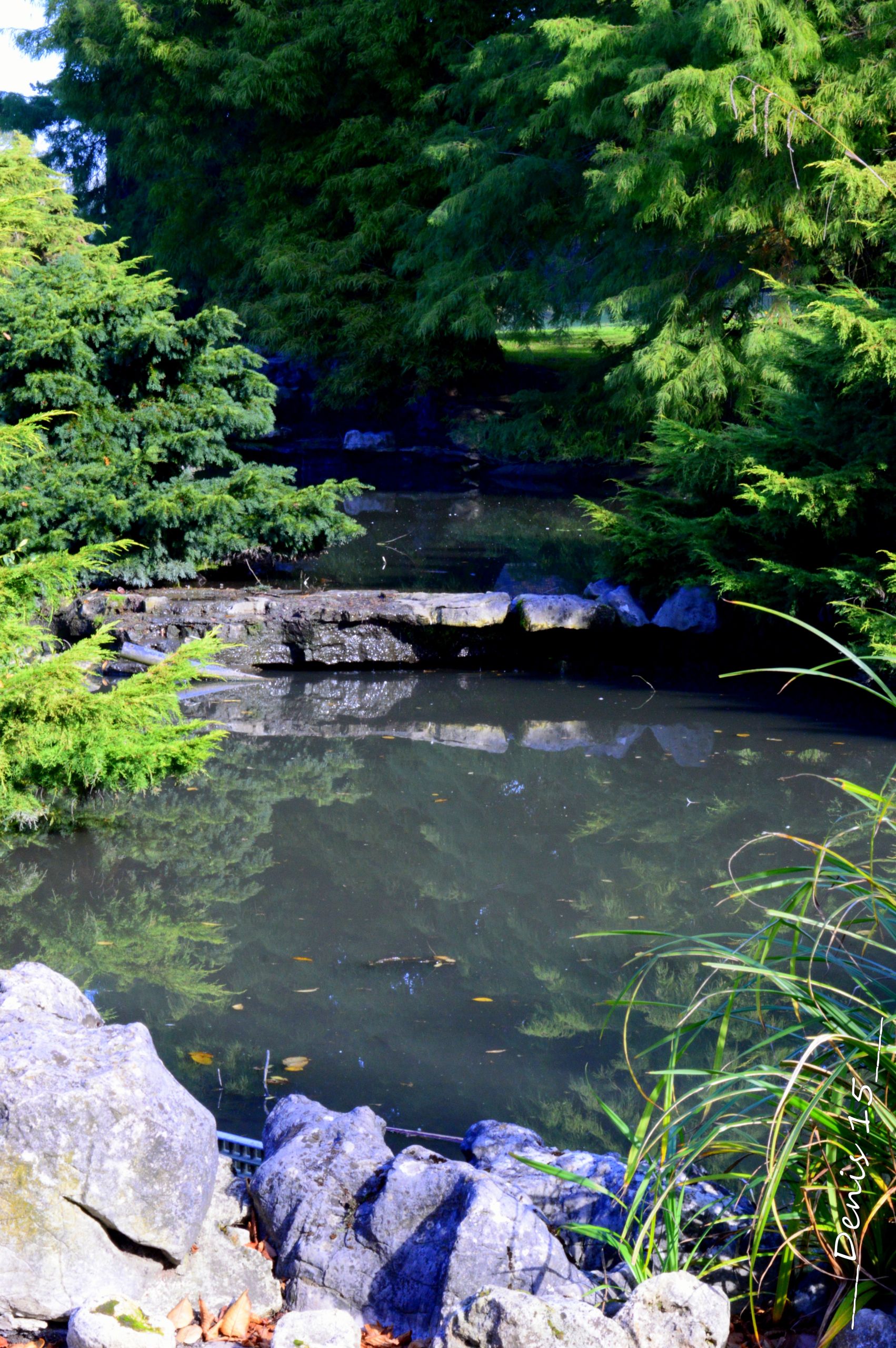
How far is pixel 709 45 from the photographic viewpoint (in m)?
13.6

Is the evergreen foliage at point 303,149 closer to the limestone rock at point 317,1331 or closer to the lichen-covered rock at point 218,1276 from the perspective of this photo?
the lichen-covered rock at point 218,1276

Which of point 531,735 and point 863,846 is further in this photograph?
point 531,735

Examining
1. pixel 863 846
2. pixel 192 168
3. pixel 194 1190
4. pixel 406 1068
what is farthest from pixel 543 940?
pixel 192 168

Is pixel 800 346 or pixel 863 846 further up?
pixel 800 346

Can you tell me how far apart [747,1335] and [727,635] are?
274 inches

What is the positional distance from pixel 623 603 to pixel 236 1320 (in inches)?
273

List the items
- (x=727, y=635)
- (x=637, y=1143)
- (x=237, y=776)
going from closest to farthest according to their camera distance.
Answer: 1. (x=637, y=1143)
2. (x=237, y=776)
3. (x=727, y=635)

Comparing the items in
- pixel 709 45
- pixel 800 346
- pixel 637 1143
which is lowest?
pixel 637 1143

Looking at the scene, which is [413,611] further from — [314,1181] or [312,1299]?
[312,1299]

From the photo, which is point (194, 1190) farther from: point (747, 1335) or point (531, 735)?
point (531, 735)

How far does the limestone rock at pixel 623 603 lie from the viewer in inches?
335

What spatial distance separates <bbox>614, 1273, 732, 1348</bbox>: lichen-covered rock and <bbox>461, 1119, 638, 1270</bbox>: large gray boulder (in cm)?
17

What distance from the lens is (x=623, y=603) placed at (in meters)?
8.58

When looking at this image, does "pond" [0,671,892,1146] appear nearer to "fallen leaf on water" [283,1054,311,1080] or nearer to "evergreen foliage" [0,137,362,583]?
"fallen leaf on water" [283,1054,311,1080]
